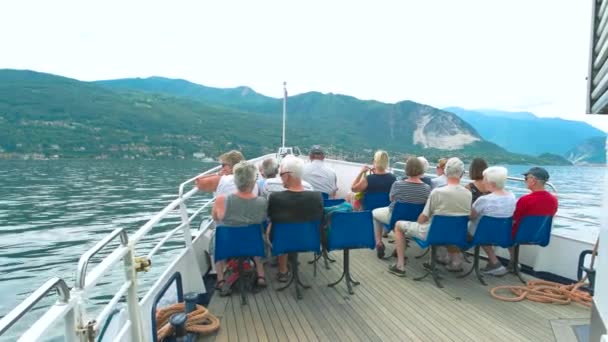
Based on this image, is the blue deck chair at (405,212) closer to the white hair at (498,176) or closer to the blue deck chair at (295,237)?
the white hair at (498,176)

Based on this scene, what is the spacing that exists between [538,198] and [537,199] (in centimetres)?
1

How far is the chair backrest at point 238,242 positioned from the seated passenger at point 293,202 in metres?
0.21

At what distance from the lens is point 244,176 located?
3.27 m

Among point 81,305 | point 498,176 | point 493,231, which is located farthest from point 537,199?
point 81,305

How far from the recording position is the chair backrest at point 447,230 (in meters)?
3.63

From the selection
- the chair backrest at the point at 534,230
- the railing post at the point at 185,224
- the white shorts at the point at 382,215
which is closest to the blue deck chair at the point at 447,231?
the chair backrest at the point at 534,230

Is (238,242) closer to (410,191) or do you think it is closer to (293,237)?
(293,237)

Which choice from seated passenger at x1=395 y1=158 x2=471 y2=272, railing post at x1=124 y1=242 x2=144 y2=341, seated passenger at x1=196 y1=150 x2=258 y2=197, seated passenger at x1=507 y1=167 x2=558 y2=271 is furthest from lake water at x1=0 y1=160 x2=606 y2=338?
seated passenger at x1=196 y1=150 x2=258 y2=197

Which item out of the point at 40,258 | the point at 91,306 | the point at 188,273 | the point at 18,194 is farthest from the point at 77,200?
the point at 188,273

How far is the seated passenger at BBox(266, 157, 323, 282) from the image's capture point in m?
3.38

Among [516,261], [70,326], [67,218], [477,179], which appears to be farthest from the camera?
[67,218]

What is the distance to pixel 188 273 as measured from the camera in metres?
3.53

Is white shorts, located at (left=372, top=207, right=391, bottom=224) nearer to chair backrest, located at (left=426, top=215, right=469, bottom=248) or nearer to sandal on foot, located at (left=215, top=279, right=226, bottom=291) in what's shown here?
chair backrest, located at (left=426, top=215, right=469, bottom=248)

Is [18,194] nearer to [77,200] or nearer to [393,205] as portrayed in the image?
[77,200]
